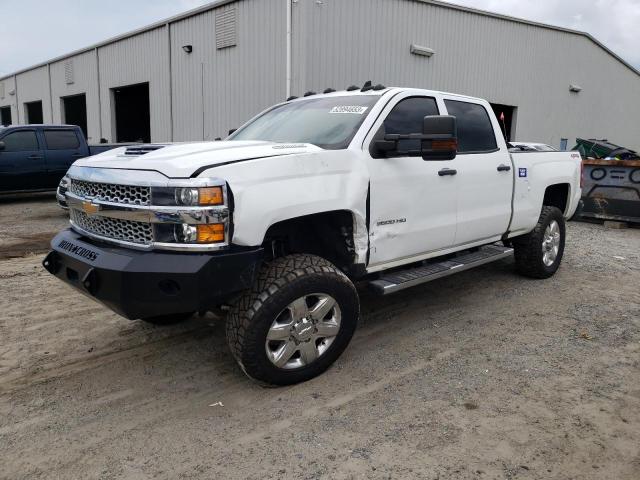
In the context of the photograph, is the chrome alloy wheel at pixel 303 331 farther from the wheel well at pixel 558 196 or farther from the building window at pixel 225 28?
the building window at pixel 225 28

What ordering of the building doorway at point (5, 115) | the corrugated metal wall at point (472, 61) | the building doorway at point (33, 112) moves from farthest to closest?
the building doorway at point (5, 115), the building doorway at point (33, 112), the corrugated metal wall at point (472, 61)

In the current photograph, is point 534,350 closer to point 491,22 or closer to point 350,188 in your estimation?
point 350,188

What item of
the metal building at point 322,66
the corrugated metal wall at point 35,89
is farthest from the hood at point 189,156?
the corrugated metal wall at point 35,89

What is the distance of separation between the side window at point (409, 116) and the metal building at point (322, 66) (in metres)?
7.53

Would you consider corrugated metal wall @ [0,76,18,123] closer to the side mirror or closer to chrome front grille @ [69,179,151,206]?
chrome front grille @ [69,179,151,206]

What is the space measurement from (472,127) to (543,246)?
189cm

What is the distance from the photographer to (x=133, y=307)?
2920mm

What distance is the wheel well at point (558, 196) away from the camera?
248 inches

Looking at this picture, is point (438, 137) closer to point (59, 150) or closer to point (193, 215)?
point (193, 215)

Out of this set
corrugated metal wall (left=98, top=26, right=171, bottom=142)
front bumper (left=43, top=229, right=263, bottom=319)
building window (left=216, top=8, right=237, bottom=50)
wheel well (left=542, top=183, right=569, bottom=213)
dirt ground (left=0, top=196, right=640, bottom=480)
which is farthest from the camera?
corrugated metal wall (left=98, top=26, right=171, bottom=142)

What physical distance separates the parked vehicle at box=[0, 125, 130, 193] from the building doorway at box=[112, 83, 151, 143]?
7812 millimetres

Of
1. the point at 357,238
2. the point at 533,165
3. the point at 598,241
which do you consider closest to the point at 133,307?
the point at 357,238

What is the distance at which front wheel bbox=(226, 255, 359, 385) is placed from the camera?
3154 millimetres

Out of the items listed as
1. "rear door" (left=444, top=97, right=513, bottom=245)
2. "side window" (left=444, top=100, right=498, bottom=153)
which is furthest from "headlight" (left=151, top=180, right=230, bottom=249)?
"side window" (left=444, top=100, right=498, bottom=153)
